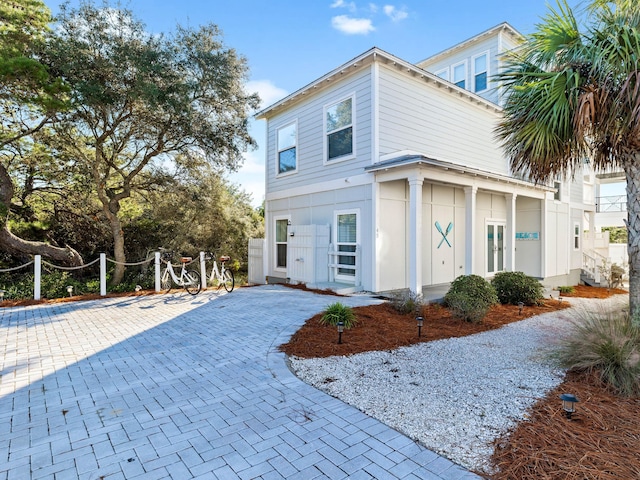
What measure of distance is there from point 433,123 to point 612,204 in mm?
18257

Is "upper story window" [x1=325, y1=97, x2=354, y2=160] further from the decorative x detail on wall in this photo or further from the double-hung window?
the decorative x detail on wall

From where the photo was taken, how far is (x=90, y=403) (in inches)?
133

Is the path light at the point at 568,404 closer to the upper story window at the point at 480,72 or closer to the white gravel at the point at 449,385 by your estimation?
the white gravel at the point at 449,385

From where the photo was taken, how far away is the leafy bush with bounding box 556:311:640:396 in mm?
3623

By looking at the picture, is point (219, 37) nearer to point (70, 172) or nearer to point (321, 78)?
point (321, 78)

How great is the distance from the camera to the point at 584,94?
4887mm

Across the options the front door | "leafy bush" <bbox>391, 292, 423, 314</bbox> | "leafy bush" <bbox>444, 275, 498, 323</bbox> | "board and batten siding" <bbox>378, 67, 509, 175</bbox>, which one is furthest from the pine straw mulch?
the front door

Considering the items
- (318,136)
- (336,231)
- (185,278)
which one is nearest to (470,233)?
(336,231)

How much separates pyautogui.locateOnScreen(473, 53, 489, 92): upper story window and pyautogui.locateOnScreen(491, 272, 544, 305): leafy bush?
867cm

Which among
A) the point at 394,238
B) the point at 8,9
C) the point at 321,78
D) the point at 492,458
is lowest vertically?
the point at 492,458

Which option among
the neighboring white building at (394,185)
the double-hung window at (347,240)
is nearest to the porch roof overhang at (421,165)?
the neighboring white building at (394,185)

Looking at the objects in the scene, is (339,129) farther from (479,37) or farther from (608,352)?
(479,37)

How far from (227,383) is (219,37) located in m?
9.78

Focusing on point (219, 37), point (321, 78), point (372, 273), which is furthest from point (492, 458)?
point (219, 37)
